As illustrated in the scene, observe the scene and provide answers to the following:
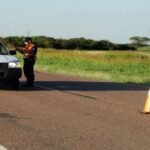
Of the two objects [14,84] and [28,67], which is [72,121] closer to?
[14,84]

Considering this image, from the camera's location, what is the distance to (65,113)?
12.3 m

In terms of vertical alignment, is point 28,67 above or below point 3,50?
below

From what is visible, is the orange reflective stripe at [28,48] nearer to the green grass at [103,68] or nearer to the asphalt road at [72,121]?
the asphalt road at [72,121]

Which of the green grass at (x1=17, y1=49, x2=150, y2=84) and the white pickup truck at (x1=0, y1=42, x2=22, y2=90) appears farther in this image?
the green grass at (x1=17, y1=49, x2=150, y2=84)

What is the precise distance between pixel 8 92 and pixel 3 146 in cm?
903

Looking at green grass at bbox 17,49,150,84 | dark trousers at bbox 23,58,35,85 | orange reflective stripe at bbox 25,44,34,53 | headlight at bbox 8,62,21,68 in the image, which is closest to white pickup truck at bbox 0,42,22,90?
headlight at bbox 8,62,21,68

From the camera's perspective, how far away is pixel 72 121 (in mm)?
11062

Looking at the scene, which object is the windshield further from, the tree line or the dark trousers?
the tree line

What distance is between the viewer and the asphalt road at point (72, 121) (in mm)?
8688

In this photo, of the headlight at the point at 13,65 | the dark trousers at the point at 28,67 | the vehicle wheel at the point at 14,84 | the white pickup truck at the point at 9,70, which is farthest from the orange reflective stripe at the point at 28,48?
the vehicle wheel at the point at 14,84

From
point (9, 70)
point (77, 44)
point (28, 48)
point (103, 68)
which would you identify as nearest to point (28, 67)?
point (28, 48)

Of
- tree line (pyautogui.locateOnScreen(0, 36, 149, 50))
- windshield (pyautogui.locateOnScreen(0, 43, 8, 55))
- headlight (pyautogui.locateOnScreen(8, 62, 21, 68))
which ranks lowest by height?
tree line (pyautogui.locateOnScreen(0, 36, 149, 50))

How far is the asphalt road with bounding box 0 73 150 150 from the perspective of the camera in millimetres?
8688

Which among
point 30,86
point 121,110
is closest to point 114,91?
point 30,86
